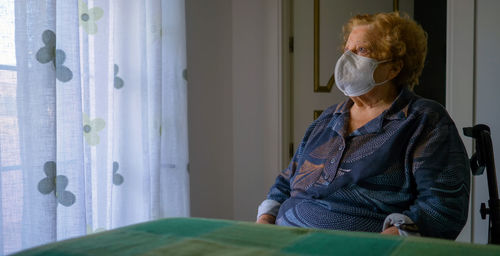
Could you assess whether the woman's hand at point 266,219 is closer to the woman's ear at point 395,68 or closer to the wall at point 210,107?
the woman's ear at point 395,68

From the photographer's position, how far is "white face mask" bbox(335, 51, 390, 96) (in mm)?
1440

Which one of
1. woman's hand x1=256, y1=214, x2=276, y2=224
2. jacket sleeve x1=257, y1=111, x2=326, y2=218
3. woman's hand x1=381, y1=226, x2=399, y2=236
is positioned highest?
jacket sleeve x1=257, y1=111, x2=326, y2=218

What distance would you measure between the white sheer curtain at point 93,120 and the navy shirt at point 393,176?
83cm

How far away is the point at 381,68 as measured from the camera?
1.46m

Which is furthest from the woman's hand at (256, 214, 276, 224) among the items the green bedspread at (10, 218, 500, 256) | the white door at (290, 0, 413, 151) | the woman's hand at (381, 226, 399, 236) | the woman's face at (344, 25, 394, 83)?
the white door at (290, 0, 413, 151)

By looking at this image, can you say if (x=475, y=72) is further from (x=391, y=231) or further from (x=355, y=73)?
(x=391, y=231)

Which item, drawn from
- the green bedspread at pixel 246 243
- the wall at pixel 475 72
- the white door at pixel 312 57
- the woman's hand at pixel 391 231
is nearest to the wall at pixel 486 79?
the wall at pixel 475 72

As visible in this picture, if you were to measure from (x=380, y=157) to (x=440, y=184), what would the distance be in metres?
0.17

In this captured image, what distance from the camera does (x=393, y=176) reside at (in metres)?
1.24

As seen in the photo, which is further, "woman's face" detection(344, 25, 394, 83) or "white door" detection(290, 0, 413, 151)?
"white door" detection(290, 0, 413, 151)

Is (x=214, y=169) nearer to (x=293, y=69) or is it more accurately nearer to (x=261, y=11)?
(x=293, y=69)

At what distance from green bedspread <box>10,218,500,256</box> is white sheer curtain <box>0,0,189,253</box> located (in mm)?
887

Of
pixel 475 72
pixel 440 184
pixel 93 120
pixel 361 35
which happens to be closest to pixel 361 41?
pixel 361 35

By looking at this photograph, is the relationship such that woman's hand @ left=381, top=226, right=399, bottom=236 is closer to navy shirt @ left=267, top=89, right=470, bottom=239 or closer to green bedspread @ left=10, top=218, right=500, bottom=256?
navy shirt @ left=267, top=89, right=470, bottom=239
